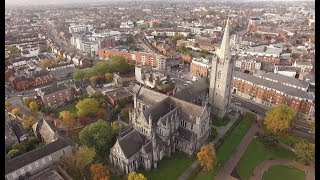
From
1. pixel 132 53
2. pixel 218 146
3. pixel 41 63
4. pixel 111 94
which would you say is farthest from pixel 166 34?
pixel 218 146

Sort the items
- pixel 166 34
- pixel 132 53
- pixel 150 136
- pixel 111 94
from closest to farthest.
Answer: pixel 150 136 → pixel 111 94 → pixel 132 53 → pixel 166 34

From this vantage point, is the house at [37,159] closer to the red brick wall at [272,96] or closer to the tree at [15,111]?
the tree at [15,111]

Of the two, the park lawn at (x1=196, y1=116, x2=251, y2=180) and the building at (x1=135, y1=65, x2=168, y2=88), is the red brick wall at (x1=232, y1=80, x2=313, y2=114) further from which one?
the building at (x1=135, y1=65, x2=168, y2=88)

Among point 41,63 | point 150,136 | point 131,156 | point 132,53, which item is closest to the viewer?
point 131,156

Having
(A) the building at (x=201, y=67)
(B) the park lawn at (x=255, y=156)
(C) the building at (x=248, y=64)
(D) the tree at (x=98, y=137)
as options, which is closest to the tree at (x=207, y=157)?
(B) the park lawn at (x=255, y=156)

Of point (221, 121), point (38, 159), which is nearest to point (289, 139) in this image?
point (221, 121)

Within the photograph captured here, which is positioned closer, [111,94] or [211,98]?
[211,98]

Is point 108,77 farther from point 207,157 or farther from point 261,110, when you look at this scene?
point 207,157

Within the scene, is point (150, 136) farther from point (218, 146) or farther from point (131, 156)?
point (218, 146)
